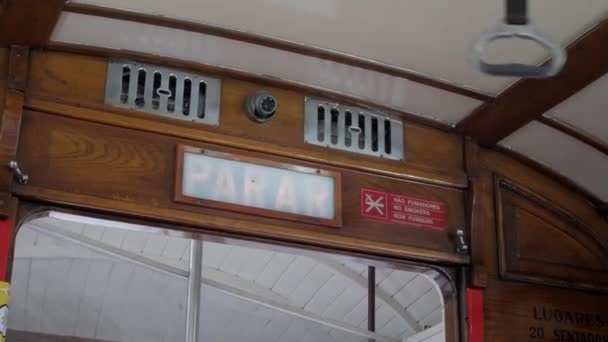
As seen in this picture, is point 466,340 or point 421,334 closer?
point 466,340

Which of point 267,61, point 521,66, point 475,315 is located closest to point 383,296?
point 475,315

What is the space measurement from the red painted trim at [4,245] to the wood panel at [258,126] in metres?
0.37

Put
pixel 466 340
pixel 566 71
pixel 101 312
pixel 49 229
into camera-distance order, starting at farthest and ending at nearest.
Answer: pixel 101 312
pixel 49 229
pixel 466 340
pixel 566 71

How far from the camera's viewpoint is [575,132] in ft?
11.3

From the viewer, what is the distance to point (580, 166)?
3.64 metres

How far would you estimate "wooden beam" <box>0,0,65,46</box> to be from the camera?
2645 millimetres

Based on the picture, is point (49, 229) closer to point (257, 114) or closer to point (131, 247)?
point (131, 247)

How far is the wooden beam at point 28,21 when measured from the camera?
264 centimetres

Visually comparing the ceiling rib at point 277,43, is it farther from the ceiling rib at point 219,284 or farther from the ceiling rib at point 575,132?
the ceiling rib at point 219,284

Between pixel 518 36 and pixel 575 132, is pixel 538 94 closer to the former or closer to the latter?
pixel 575 132

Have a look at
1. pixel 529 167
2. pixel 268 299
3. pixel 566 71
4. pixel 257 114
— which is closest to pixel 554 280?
pixel 529 167

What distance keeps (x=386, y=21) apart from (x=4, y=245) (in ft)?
4.12

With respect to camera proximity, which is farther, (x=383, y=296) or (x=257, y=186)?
(x=383, y=296)

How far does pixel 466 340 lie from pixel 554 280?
468mm
